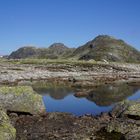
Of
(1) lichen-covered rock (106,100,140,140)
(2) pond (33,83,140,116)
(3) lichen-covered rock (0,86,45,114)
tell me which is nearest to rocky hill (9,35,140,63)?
(2) pond (33,83,140,116)

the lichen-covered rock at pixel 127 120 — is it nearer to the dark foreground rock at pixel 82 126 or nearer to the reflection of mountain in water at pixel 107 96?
the dark foreground rock at pixel 82 126

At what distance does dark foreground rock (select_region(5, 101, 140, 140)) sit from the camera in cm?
2681

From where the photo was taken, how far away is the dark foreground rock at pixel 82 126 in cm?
2681

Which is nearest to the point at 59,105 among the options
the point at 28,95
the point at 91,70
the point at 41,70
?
the point at 28,95

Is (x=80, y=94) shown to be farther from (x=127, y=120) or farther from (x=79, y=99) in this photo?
(x=127, y=120)

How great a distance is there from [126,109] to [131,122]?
3365 millimetres

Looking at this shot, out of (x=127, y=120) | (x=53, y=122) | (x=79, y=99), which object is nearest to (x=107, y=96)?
(x=79, y=99)

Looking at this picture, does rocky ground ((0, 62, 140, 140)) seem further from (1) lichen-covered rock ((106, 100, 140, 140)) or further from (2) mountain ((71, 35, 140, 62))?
(2) mountain ((71, 35, 140, 62))

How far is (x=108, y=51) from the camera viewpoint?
529 feet

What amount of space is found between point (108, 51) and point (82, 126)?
132101mm

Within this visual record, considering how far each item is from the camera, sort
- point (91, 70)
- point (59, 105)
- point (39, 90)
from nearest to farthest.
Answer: point (59, 105) < point (39, 90) < point (91, 70)

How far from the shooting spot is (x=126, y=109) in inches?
1302

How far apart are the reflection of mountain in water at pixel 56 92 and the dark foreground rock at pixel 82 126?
60.8ft

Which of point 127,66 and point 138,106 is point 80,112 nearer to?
point 138,106
